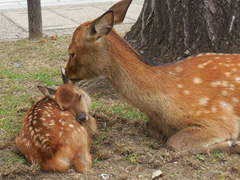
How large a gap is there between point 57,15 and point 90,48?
758cm

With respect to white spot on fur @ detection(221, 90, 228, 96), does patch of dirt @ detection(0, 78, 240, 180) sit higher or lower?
lower

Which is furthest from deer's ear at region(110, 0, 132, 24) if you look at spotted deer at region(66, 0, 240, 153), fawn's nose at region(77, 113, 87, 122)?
fawn's nose at region(77, 113, 87, 122)

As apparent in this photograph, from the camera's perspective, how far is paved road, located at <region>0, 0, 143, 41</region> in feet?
33.5

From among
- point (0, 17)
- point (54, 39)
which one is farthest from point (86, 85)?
point (0, 17)

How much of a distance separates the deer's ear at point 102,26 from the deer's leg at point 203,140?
46.8 inches

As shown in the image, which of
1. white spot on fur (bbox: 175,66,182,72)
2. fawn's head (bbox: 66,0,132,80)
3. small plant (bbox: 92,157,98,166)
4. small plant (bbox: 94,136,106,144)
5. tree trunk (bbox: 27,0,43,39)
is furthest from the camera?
tree trunk (bbox: 27,0,43,39)

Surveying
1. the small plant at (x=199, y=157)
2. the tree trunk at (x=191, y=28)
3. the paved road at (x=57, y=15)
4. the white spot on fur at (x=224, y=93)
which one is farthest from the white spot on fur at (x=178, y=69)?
the paved road at (x=57, y=15)

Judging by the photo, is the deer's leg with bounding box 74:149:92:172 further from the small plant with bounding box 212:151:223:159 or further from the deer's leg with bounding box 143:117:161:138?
the small plant with bounding box 212:151:223:159

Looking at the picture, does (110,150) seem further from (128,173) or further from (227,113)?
(227,113)

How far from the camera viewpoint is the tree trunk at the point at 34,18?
29.7 ft

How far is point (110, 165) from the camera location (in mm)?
4301

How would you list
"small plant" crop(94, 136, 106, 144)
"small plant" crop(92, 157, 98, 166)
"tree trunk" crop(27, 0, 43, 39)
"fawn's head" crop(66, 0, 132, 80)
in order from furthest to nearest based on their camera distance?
1. "tree trunk" crop(27, 0, 43, 39)
2. "small plant" crop(94, 136, 106, 144)
3. "fawn's head" crop(66, 0, 132, 80)
4. "small plant" crop(92, 157, 98, 166)

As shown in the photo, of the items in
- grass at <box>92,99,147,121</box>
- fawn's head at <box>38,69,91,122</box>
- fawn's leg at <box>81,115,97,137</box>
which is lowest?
grass at <box>92,99,147,121</box>

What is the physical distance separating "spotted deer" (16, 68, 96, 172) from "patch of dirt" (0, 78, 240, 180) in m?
0.09
